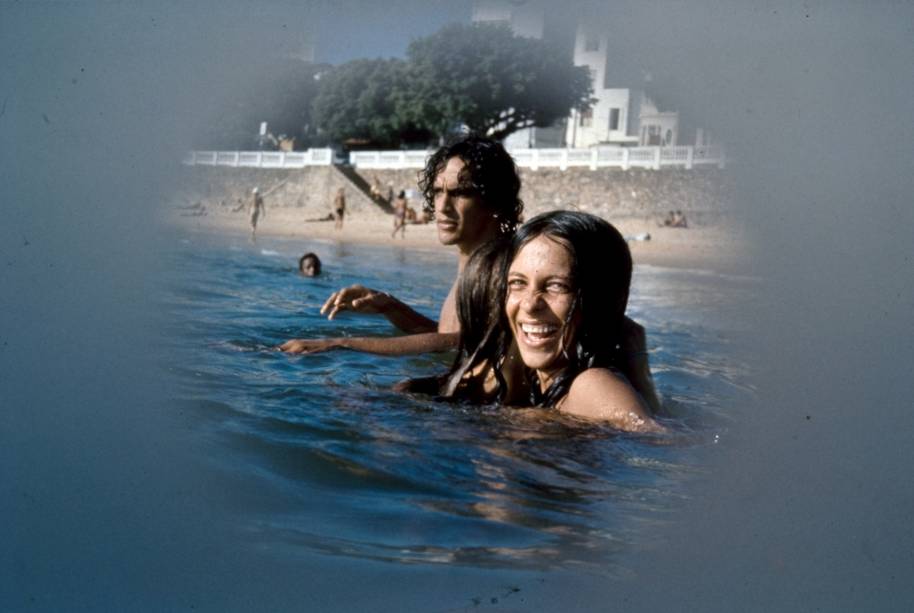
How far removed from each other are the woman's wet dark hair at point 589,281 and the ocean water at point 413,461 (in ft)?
0.71

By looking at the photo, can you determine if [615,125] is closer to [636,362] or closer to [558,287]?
[636,362]

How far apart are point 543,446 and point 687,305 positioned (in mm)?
8904

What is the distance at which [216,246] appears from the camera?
14930 mm

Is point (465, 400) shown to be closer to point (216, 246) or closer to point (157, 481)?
point (157, 481)

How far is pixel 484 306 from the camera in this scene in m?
3.12

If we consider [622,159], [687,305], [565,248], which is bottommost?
[687,305]

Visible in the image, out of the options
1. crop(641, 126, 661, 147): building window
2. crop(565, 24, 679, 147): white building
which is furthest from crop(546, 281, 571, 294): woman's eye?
crop(641, 126, 661, 147): building window

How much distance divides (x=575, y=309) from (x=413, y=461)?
721 millimetres

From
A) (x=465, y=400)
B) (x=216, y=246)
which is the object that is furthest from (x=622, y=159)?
(x=465, y=400)

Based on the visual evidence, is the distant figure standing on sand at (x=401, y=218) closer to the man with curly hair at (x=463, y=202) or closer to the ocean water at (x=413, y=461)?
the ocean water at (x=413, y=461)

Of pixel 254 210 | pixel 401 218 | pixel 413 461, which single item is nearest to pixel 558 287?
pixel 413 461

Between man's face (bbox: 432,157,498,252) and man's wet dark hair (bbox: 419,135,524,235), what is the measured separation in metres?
0.03

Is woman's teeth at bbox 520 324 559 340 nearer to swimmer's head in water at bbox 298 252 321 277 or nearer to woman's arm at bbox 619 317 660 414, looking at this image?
woman's arm at bbox 619 317 660 414

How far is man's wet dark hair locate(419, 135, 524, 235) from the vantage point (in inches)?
177
